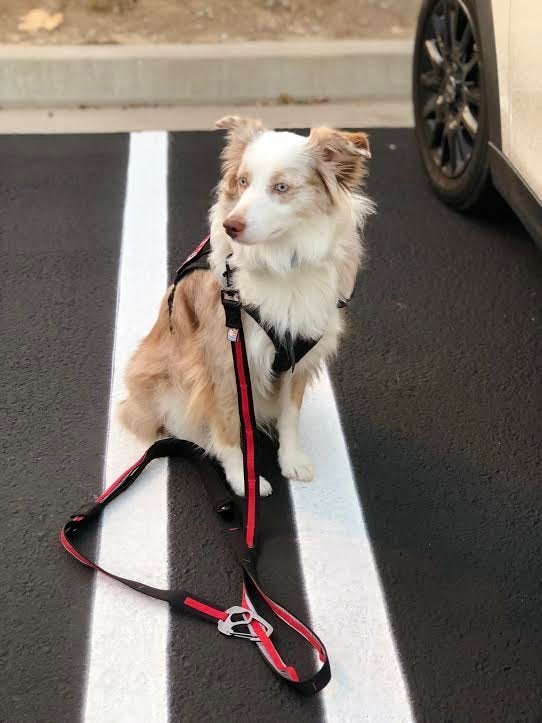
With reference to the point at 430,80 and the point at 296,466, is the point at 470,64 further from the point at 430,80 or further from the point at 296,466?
the point at 296,466

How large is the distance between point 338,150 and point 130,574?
1.64m

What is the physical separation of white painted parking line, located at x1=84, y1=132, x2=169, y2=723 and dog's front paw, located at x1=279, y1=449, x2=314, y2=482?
49 cm

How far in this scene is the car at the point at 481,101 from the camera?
4035mm

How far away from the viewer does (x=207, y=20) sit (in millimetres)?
7402

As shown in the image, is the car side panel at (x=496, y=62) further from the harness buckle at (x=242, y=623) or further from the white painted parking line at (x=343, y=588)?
the harness buckle at (x=242, y=623)

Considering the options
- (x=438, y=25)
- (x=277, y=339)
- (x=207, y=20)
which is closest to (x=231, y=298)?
(x=277, y=339)

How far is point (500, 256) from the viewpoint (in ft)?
16.2

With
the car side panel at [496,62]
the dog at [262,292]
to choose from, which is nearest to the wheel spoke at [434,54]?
the car side panel at [496,62]

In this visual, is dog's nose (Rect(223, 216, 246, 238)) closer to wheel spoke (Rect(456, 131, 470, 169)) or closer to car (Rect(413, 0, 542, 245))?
car (Rect(413, 0, 542, 245))

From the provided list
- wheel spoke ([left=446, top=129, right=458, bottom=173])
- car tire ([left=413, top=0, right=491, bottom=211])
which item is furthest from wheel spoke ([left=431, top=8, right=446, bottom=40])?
wheel spoke ([left=446, top=129, right=458, bottom=173])

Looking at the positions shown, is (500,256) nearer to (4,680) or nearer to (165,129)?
(165,129)

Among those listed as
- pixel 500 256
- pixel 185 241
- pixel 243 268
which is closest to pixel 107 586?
pixel 243 268

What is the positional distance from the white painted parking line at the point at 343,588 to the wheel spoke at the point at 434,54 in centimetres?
270

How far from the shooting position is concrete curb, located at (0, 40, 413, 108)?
6.50 m
